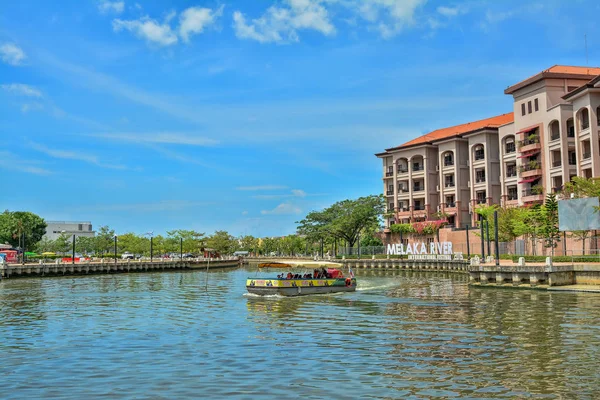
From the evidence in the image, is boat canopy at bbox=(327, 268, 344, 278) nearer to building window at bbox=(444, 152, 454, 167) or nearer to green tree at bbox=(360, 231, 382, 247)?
building window at bbox=(444, 152, 454, 167)

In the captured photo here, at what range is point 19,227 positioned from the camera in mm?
131125

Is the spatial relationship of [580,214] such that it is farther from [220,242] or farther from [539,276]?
[220,242]

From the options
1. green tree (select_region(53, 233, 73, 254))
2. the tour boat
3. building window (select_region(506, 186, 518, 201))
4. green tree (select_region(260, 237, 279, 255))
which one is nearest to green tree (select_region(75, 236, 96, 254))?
green tree (select_region(53, 233, 73, 254))

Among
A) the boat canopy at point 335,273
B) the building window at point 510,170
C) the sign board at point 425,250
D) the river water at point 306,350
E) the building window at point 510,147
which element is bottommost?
the river water at point 306,350

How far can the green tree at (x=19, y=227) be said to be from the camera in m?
131

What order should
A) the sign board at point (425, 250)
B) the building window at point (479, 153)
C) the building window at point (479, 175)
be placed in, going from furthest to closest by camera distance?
the building window at point (479, 175)
the building window at point (479, 153)
the sign board at point (425, 250)

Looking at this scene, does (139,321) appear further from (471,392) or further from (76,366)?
(471,392)

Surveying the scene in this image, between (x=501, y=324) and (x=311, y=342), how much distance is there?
1019 centimetres

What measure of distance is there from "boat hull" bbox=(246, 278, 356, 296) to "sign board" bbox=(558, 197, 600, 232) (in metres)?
20.9

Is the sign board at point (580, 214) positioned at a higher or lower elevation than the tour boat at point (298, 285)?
higher

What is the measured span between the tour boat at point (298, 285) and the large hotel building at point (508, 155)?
3900 centimetres

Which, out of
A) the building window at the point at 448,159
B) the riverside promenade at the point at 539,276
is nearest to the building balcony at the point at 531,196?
the building window at the point at 448,159

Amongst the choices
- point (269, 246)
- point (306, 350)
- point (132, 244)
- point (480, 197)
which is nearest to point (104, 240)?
point (132, 244)

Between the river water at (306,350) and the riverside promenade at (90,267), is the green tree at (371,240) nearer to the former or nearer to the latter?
the riverside promenade at (90,267)
